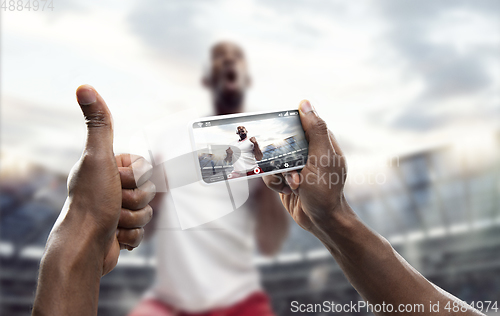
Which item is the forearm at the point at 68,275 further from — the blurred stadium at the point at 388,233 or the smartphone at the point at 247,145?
the blurred stadium at the point at 388,233

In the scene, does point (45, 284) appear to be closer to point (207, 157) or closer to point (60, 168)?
point (207, 157)

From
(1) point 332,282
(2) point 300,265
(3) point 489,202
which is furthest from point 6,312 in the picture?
(3) point 489,202

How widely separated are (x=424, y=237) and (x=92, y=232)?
254 inches

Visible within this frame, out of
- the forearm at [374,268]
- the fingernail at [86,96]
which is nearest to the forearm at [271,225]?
the forearm at [374,268]

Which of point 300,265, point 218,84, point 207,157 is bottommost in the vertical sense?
point 300,265

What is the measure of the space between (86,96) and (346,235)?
43 centimetres

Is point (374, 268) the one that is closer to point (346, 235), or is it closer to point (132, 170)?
point (346, 235)

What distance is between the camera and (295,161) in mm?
490

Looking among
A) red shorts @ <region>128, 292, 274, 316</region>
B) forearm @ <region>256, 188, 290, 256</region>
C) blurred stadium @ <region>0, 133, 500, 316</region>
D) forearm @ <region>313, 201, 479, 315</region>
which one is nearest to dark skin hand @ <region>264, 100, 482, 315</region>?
forearm @ <region>313, 201, 479, 315</region>

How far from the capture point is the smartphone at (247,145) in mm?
455

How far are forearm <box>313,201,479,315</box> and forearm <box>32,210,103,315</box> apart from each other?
1.13 feet

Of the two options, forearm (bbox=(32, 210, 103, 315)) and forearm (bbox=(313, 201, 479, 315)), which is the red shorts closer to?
forearm (bbox=(313, 201, 479, 315))

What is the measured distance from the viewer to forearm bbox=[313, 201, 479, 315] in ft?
1.47

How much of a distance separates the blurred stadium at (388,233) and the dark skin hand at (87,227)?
342 cm
